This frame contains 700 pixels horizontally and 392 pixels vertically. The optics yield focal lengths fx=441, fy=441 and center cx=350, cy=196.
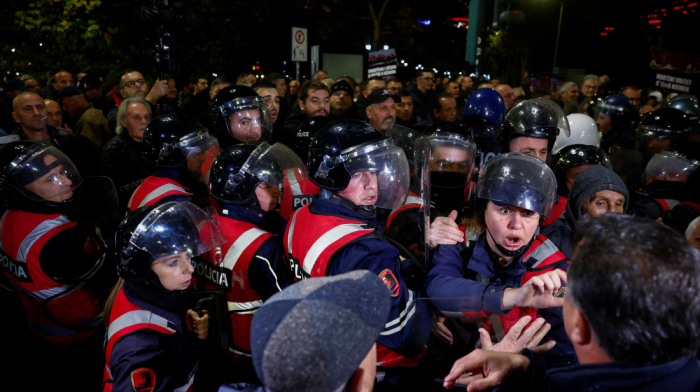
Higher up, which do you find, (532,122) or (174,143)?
(532,122)

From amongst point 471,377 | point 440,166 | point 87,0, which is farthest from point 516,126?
point 87,0

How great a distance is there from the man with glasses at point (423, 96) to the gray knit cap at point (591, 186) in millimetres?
5290

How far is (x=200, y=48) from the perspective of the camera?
533 inches

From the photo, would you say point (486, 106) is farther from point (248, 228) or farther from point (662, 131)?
point (248, 228)

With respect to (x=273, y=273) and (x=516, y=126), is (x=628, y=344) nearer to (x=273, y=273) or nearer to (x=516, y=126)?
(x=273, y=273)

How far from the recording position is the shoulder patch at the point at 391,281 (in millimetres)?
1925

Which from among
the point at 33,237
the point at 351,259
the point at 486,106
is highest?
the point at 486,106

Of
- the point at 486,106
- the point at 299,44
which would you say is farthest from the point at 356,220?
the point at 299,44

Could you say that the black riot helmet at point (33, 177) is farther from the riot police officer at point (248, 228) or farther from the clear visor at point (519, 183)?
the clear visor at point (519, 183)

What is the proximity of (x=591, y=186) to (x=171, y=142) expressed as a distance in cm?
320

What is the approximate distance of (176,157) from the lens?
12.1 feet

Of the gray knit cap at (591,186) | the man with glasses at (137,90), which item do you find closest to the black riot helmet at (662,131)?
the gray knit cap at (591,186)

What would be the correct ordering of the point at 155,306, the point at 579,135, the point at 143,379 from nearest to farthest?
the point at 143,379 < the point at 155,306 < the point at 579,135

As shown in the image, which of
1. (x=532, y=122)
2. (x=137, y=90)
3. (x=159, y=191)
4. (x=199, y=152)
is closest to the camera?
(x=159, y=191)
